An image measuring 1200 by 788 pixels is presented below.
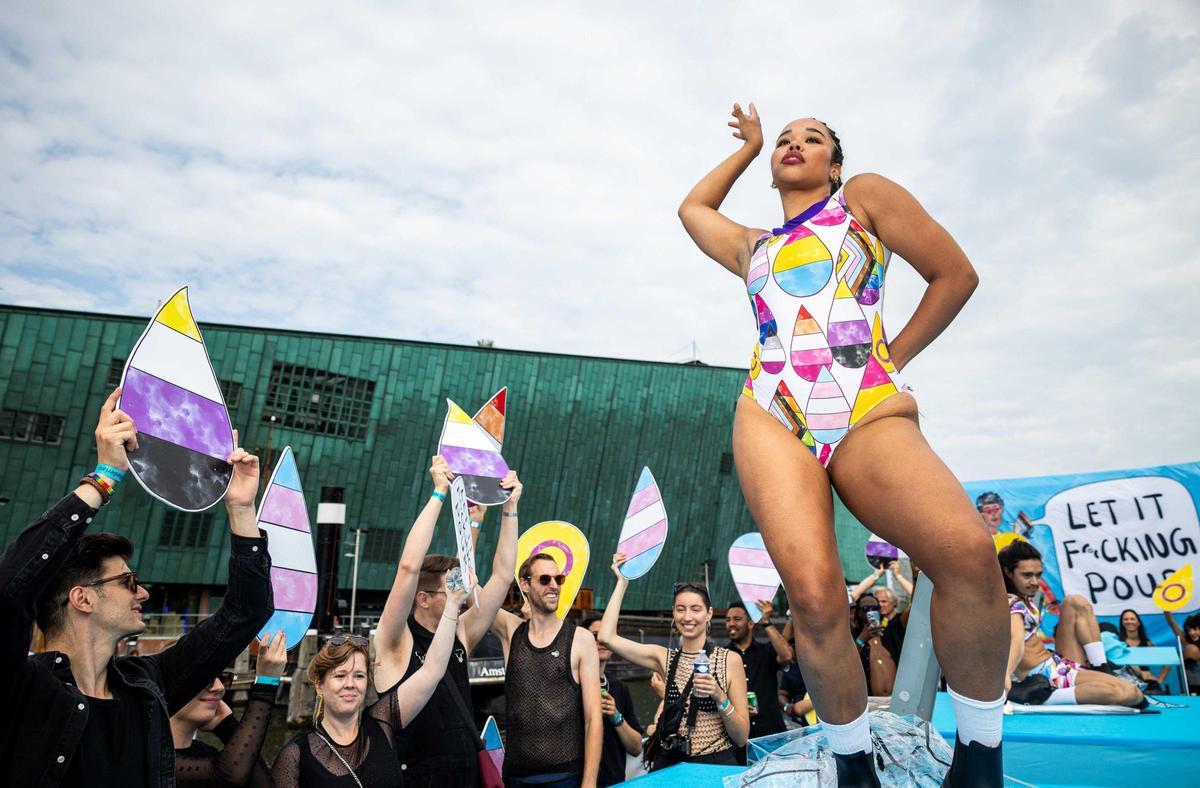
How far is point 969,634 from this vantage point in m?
2.06

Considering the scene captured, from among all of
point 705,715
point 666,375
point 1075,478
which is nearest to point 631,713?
point 705,715

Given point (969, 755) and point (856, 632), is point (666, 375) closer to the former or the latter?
point (856, 632)

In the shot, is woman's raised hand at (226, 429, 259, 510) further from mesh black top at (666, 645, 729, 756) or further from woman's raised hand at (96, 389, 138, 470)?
mesh black top at (666, 645, 729, 756)

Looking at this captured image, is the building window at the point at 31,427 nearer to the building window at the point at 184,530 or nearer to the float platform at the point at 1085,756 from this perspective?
the building window at the point at 184,530

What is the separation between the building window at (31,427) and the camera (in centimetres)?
2983

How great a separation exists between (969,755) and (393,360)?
113 feet

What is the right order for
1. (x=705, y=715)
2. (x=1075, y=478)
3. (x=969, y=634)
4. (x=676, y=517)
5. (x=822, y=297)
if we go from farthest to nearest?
(x=676, y=517) → (x=1075, y=478) → (x=705, y=715) → (x=822, y=297) → (x=969, y=634)

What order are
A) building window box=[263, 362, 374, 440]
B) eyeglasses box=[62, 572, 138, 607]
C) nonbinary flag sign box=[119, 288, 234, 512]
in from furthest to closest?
1. building window box=[263, 362, 374, 440]
2. nonbinary flag sign box=[119, 288, 234, 512]
3. eyeglasses box=[62, 572, 138, 607]

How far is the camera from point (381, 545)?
34562 millimetres

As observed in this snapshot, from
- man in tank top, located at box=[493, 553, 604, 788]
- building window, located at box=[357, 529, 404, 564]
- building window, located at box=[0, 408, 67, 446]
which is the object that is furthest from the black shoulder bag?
building window, located at box=[0, 408, 67, 446]

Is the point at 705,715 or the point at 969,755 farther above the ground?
the point at 969,755

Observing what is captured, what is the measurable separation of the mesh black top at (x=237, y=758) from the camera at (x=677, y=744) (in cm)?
248

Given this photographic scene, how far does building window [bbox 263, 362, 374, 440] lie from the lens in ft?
110

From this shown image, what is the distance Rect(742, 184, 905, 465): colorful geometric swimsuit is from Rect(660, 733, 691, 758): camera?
10.6ft
